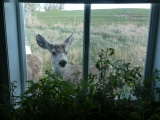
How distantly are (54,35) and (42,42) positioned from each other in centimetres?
13

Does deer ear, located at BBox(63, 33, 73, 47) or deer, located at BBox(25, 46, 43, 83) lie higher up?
deer ear, located at BBox(63, 33, 73, 47)

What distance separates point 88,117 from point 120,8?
1.01m

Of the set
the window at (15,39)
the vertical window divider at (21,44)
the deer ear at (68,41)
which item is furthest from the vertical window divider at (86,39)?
the vertical window divider at (21,44)

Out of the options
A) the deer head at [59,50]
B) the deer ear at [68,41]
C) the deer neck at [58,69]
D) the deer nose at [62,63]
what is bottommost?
the deer neck at [58,69]

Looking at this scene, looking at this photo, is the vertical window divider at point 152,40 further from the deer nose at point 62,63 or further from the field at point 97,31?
the deer nose at point 62,63

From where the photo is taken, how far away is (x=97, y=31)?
64.6 inches

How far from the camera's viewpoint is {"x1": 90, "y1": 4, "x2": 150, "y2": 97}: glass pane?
159 cm

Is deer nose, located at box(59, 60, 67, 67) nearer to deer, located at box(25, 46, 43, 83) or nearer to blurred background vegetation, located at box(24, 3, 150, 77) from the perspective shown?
blurred background vegetation, located at box(24, 3, 150, 77)

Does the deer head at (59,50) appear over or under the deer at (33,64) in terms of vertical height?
over

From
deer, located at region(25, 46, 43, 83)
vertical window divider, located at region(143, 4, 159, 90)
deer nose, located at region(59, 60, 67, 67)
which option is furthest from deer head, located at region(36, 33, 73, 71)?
vertical window divider, located at region(143, 4, 159, 90)

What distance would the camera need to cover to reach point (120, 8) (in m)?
1.58

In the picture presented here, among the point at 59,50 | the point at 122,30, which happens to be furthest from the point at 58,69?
the point at 122,30

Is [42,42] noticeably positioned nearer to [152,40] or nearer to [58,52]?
[58,52]

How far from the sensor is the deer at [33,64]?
1694mm
